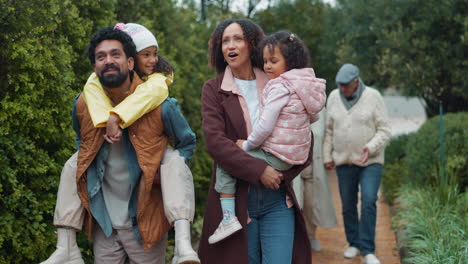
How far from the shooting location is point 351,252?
688cm

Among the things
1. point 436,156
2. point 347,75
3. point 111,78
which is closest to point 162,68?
point 111,78

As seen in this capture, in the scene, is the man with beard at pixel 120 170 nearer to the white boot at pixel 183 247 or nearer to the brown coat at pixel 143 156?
the brown coat at pixel 143 156

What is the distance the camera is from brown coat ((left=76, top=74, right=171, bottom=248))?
11.2 ft

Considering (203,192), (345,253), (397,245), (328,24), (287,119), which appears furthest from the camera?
(328,24)

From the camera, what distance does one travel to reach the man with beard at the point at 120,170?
11.3 ft

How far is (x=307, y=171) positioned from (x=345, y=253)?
98 cm

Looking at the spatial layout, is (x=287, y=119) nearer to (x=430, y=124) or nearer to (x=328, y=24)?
(x=430, y=124)

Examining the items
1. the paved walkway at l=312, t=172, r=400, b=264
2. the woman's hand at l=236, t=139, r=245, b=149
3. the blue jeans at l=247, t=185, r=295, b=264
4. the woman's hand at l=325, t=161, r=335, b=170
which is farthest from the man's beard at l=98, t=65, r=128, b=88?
the paved walkway at l=312, t=172, r=400, b=264

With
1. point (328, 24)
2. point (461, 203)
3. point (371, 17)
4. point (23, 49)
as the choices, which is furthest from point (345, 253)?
point (328, 24)

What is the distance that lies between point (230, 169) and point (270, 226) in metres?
0.43

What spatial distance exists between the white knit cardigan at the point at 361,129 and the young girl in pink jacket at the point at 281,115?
9.02 ft

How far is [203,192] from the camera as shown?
8703mm

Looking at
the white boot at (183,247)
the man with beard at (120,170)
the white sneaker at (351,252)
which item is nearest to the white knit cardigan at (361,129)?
the white sneaker at (351,252)

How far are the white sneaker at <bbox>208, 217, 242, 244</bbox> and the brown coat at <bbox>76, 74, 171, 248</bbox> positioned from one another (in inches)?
14.2
